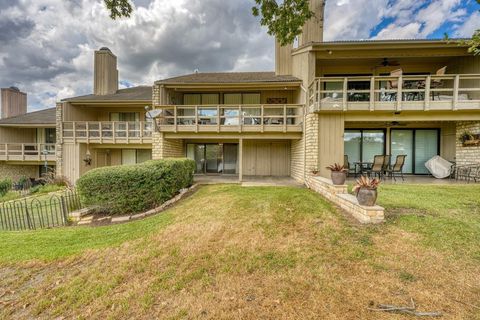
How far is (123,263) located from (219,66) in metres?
18.7

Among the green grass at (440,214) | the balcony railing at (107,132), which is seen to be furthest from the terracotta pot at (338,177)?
the balcony railing at (107,132)

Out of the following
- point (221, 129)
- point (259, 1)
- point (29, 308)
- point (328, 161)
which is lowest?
point (29, 308)

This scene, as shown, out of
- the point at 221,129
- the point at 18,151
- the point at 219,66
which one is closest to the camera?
the point at 221,129

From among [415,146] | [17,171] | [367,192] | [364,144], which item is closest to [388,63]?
[364,144]

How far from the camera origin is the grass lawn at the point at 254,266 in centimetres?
277

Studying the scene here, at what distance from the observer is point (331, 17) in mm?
13164

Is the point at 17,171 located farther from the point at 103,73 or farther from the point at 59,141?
the point at 103,73

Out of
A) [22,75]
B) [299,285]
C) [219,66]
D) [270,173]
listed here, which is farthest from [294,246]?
[22,75]

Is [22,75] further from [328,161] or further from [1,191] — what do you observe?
[328,161]

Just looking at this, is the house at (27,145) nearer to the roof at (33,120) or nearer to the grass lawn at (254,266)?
the roof at (33,120)

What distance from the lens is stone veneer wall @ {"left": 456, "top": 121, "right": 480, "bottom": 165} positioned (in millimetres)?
9516

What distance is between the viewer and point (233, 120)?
36.3ft

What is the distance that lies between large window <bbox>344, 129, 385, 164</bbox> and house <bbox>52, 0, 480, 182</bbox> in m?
0.06

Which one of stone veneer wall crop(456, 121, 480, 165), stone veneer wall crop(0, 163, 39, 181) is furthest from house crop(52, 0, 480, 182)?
stone veneer wall crop(0, 163, 39, 181)
